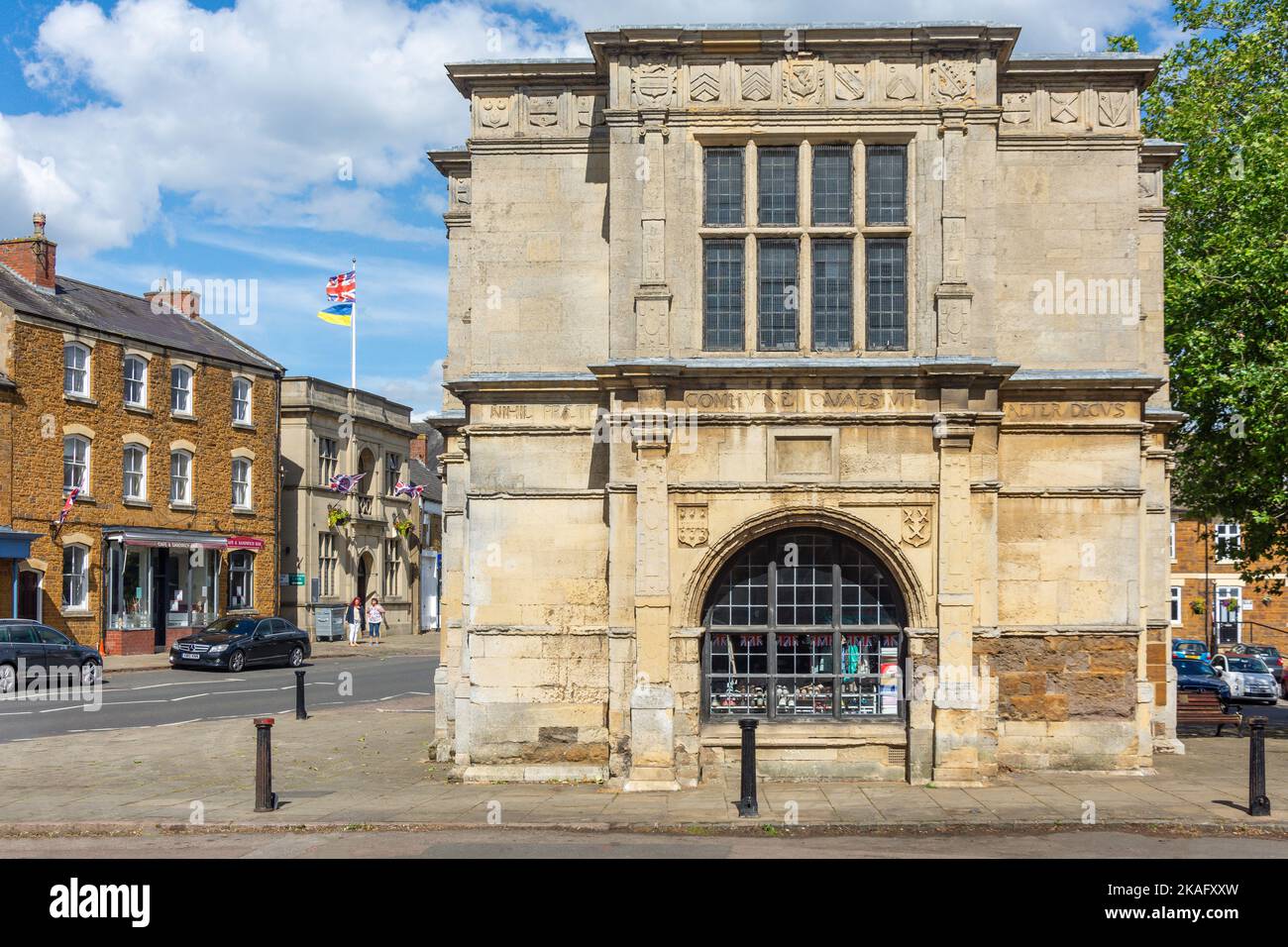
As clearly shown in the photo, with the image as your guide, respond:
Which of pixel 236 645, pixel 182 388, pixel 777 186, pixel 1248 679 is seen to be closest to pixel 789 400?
pixel 777 186

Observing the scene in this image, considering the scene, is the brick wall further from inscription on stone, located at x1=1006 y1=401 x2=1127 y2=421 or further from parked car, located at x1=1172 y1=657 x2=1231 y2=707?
parked car, located at x1=1172 y1=657 x2=1231 y2=707

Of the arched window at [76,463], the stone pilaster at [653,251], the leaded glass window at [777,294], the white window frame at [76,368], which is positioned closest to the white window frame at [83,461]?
the arched window at [76,463]

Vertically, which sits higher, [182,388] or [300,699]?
[182,388]

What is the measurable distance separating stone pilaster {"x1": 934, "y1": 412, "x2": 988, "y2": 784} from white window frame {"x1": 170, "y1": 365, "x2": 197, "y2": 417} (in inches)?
1392

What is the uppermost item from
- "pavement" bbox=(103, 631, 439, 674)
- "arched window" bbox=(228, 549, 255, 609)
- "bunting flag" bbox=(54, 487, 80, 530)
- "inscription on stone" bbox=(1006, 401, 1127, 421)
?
"inscription on stone" bbox=(1006, 401, 1127, 421)

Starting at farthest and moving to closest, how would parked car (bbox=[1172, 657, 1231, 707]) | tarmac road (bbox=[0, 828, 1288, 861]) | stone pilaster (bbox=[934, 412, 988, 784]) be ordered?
1. parked car (bbox=[1172, 657, 1231, 707])
2. stone pilaster (bbox=[934, 412, 988, 784])
3. tarmac road (bbox=[0, 828, 1288, 861])

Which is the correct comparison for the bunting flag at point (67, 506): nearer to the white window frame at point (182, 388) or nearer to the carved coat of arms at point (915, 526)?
the white window frame at point (182, 388)

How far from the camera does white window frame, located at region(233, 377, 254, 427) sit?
47.9 metres

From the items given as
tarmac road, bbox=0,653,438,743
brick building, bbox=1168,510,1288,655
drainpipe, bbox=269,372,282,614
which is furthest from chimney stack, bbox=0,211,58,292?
brick building, bbox=1168,510,1288,655

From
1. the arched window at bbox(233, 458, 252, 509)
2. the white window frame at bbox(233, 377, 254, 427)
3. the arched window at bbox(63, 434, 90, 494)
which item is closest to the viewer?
the arched window at bbox(63, 434, 90, 494)

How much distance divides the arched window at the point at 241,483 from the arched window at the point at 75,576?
7796 millimetres

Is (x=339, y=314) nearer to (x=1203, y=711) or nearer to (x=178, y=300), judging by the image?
(x=178, y=300)

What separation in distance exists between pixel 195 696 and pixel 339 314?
79.6 ft

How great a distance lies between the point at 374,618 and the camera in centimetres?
5309
